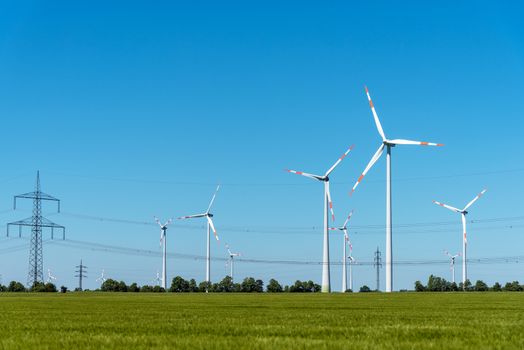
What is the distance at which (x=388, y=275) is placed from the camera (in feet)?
368

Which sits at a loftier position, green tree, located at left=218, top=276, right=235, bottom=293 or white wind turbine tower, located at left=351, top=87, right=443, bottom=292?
white wind turbine tower, located at left=351, top=87, right=443, bottom=292

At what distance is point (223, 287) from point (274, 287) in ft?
51.6

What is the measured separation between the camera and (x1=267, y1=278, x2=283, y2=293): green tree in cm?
16071

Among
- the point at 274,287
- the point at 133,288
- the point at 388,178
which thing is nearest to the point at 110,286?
the point at 133,288

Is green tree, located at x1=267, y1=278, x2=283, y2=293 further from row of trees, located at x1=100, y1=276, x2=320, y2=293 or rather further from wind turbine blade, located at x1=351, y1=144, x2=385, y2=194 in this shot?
wind turbine blade, located at x1=351, y1=144, x2=385, y2=194

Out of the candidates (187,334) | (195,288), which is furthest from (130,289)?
(187,334)

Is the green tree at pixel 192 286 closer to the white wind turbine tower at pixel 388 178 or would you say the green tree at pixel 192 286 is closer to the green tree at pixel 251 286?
the green tree at pixel 251 286

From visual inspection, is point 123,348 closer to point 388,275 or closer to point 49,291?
point 388,275

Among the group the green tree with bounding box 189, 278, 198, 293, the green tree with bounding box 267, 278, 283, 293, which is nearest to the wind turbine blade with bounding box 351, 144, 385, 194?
the green tree with bounding box 267, 278, 283, 293

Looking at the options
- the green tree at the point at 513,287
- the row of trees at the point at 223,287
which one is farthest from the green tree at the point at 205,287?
the green tree at the point at 513,287

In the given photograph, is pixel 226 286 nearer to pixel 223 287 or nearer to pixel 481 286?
pixel 223 287

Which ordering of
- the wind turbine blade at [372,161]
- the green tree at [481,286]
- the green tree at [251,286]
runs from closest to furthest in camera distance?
the wind turbine blade at [372,161], the green tree at [481,286], the green tree at [251,286]

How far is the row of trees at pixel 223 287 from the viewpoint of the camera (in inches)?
6447

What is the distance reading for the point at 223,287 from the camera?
171875 millimetres
